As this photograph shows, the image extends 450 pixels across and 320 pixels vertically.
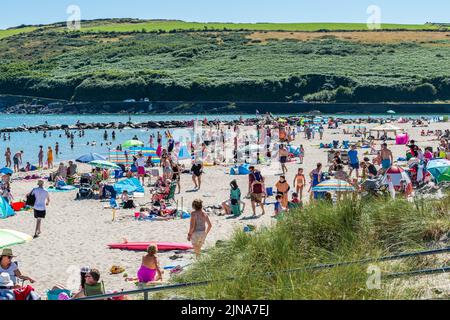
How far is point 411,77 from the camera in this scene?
93062 mm

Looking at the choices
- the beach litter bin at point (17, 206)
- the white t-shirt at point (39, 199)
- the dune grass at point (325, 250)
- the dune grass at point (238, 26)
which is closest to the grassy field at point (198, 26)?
the dune grass at point (238, 26)

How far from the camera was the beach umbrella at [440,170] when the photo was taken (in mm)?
16641

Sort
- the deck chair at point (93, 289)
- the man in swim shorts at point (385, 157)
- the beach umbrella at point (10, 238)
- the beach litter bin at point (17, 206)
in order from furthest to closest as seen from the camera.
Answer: the man in swim shorts at point (385, 157) < the beach litter bin at point (17, 206) < the beach umbrella at point (10, 238) < the deck chair at point (93, 289)

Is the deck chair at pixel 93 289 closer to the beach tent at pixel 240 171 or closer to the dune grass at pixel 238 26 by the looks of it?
the beach tent at pixel 240 171

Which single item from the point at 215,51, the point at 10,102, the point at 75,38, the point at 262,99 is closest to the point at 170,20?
the point at 75,38

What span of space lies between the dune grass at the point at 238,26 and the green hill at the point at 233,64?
2.15 ft

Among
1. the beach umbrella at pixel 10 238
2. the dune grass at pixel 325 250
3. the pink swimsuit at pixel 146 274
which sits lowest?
the pink swimsuit at pixel 146 274

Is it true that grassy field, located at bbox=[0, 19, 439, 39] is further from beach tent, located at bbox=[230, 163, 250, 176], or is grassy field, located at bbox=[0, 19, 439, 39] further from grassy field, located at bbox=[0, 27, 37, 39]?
beach tent, located at bbox=[230, 163, 250, 176]

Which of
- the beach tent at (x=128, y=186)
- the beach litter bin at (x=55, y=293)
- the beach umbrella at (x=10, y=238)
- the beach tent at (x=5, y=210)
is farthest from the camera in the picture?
the beach tent at (x=128, y=186)

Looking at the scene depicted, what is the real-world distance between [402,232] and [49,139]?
5108 centimetres

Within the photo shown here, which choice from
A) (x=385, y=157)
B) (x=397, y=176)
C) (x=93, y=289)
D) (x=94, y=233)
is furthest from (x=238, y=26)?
(x=93, y=289)

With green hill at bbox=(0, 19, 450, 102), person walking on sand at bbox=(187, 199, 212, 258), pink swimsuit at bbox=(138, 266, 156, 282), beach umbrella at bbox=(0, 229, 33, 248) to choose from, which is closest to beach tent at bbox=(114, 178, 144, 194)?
beach umbrella at bbox=(0, 229, 33, 248)

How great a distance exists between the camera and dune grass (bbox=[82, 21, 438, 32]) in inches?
5271

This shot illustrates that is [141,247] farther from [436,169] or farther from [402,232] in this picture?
[436,169]
